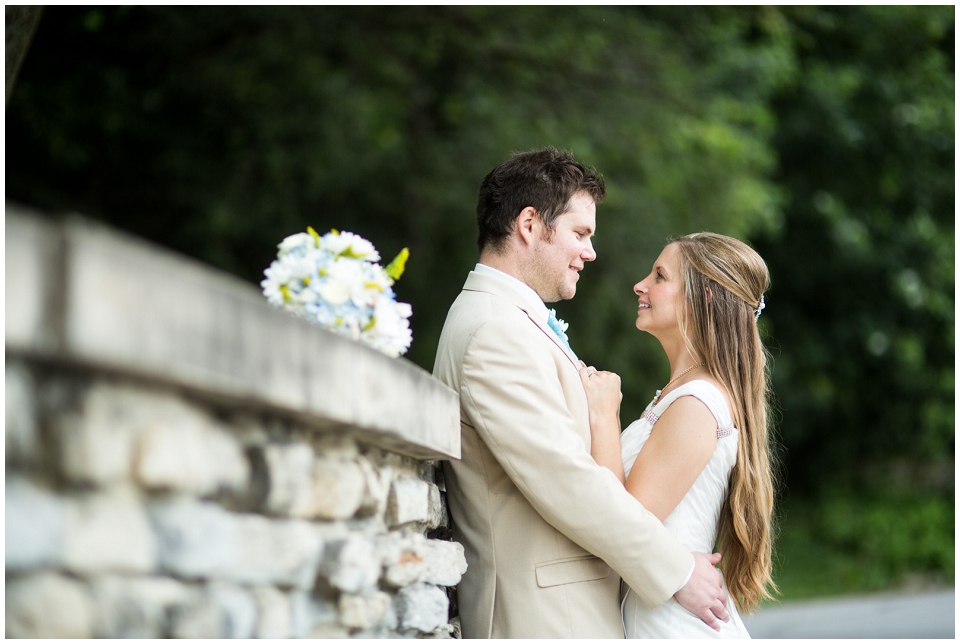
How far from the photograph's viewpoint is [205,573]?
135cm

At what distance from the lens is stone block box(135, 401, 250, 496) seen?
1227 millimetres

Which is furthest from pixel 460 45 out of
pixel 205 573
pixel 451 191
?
pixel 205 573

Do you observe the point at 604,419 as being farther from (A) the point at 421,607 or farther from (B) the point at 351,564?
(B) the point at 351,564

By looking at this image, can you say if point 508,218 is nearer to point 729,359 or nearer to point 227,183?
point 729,359

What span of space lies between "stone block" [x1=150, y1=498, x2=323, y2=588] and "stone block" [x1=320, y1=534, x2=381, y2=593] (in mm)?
47

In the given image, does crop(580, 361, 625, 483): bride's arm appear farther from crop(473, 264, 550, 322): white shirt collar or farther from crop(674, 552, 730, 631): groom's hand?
crop(674, 552, 730, 631): groom's hand

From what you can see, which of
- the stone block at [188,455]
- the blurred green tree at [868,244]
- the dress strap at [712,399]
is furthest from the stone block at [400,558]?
the blurred green tree at [868,244]

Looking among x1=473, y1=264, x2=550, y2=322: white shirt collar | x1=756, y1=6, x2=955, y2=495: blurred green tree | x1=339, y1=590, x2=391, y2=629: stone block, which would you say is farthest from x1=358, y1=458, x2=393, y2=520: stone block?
x1=756, y1=6, x2=955, y2=495: blurred green tree

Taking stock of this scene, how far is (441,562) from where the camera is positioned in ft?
7.84

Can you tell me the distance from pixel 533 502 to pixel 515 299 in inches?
24.5

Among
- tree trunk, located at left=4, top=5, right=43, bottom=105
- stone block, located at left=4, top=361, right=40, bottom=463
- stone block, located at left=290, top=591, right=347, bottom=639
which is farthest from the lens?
tree trunk, located at left=4, top=5, right=43, bottom=105

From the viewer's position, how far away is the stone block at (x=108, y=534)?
1146mm

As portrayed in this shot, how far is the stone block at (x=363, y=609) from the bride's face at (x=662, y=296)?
62.1 inches

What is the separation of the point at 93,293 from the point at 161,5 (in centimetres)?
694
